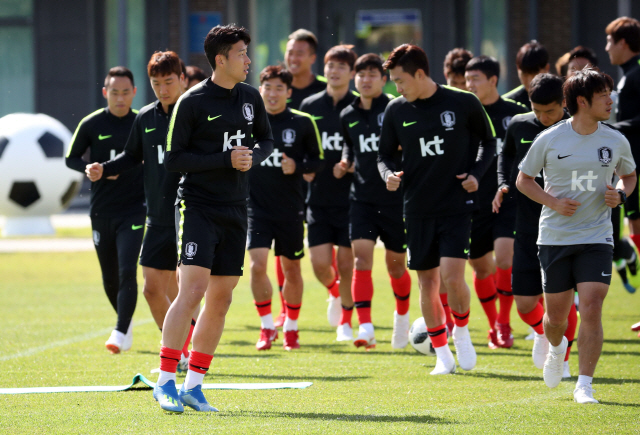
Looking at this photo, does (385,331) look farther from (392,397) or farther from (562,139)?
(562,139)

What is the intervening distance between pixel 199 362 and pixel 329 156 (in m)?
3.72

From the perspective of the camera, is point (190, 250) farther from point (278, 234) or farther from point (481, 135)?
point (278, 234)

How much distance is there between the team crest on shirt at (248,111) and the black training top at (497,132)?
2952mm

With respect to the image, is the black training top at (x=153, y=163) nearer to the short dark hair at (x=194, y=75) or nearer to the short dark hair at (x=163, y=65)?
the short dark hair at (x=163, y=65)

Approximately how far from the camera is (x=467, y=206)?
6.82 meters

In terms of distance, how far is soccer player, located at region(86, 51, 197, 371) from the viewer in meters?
6.77

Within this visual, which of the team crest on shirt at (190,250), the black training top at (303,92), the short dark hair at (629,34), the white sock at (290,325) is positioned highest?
the short dark hair at (629,34)

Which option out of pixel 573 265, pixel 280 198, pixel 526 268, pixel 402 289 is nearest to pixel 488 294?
pixel 402 289

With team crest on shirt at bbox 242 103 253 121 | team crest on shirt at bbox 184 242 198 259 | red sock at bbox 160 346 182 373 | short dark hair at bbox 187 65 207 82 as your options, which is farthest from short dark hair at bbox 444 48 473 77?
red sock at bbox 160 346 182 373

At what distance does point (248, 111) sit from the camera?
565 cm

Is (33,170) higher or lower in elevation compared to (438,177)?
lower

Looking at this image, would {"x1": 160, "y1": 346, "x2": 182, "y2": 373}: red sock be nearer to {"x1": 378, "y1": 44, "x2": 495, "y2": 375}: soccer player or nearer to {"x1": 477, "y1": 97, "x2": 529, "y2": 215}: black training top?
{"x1": 378, "y1": 44, "x2": 495, "y2": 375}: soccer player

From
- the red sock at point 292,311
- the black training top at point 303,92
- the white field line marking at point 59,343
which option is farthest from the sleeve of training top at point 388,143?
the white field line marking at point 59,343

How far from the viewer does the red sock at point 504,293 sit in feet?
26.3
